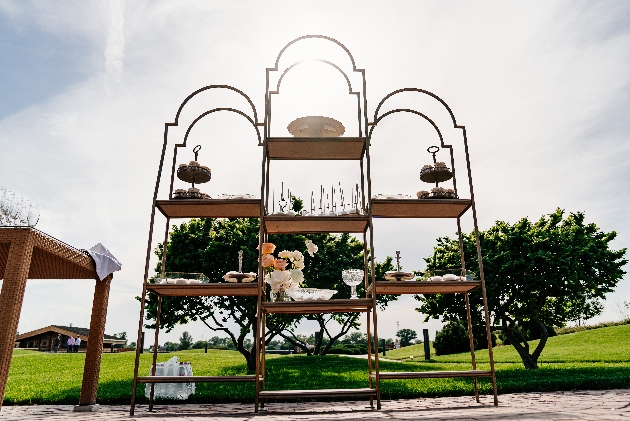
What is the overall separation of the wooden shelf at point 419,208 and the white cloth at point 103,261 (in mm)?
3594

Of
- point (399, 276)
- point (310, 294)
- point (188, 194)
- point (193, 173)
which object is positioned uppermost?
point (193, 173)

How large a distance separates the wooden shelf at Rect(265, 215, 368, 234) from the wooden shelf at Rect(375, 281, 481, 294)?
2.70 feet

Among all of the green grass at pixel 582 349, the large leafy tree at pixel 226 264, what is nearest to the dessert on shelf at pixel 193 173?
the large leafy tree at pixel 226 264

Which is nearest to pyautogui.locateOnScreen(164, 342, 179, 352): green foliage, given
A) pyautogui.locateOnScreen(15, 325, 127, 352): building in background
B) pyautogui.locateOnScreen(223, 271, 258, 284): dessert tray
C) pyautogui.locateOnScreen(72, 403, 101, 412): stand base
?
pyautogui.locateOnScreen(15, 325, 127, 352): building in background

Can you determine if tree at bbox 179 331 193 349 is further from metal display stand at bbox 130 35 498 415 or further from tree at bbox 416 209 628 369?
metal display stand at bbox 130 35 498 415

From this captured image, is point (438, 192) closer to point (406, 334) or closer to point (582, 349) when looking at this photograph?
point (582, 349)

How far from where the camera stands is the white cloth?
575 centimetres

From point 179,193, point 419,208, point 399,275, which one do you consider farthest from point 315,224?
point 179,193

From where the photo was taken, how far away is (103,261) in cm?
585

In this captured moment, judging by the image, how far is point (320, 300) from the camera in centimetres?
486

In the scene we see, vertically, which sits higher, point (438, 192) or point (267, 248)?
point (438, 192)

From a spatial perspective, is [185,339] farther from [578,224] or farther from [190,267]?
[578,224]

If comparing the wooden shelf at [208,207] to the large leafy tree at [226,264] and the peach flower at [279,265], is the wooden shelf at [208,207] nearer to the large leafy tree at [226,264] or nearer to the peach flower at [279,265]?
the peach flower at [279,265]

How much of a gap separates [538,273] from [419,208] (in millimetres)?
10722
